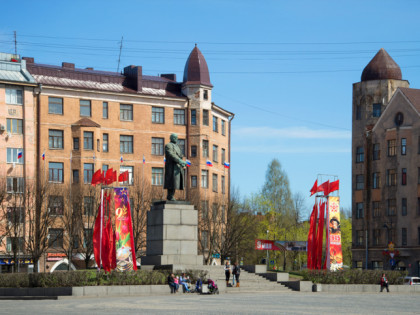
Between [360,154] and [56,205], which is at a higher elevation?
[360,154]

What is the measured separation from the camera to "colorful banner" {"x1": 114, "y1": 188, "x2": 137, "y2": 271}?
177 ft

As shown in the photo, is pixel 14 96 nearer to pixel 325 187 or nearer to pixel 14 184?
pixel 14 184

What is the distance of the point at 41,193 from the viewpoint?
81.2 m

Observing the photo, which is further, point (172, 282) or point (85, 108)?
point (85, 108)

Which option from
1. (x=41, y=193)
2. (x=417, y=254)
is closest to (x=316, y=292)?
(x=41, y=193)

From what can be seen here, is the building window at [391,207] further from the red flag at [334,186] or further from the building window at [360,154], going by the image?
the red flag at [334,186]

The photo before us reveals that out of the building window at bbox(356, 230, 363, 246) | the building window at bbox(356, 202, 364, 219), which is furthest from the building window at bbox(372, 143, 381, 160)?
the building window at bbox(356, 230, 363, 246)

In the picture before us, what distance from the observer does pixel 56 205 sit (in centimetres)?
8669

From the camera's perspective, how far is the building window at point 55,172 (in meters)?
91.6

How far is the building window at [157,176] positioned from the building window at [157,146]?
178 centimetres

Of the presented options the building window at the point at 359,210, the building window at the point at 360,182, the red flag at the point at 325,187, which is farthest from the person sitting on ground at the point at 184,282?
the building window at the point at 360,182

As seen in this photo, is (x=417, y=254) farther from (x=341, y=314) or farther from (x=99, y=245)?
(x=341, y=314)

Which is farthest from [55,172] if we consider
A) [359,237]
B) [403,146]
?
[403,146]

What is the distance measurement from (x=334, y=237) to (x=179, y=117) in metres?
44.1
